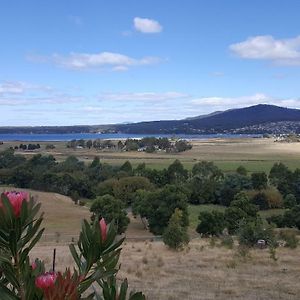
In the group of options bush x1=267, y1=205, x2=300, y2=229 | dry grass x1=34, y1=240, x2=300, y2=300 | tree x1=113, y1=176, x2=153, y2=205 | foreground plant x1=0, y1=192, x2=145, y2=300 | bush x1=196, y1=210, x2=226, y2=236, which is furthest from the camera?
tree x1=113, y1=176, x2=153, y2=205

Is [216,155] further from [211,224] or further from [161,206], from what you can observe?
[211,224]

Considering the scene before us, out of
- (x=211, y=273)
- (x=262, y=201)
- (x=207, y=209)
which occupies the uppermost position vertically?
(x=211, y=273)

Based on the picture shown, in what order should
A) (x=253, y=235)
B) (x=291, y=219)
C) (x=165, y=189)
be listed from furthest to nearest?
(x=165, y=189) < (x=291, y=219) < (x=253, y=235)

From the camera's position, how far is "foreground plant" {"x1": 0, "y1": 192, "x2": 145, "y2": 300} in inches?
70.0

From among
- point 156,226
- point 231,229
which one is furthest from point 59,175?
point 231,229

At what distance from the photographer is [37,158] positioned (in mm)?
101625

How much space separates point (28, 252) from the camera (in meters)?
2.02

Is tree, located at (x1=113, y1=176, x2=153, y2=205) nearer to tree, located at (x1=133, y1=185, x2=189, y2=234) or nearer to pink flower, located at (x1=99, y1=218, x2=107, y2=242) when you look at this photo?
tree, located at (x1=133, y1=185, x2=189, y2=234)

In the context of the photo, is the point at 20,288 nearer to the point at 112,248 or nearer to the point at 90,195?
the point at 112,248

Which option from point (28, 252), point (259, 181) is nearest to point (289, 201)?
point (259, 181)

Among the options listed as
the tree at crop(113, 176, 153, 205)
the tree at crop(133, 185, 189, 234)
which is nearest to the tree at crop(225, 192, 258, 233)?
the tree at crop(133, 185, 189, 234)

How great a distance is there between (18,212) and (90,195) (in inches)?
3095

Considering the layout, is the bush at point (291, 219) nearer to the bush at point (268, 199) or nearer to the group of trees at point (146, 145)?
the bush at point (268, 199)

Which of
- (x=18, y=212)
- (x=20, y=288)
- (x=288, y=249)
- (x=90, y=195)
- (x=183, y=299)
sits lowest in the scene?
(x=90, y=195)
